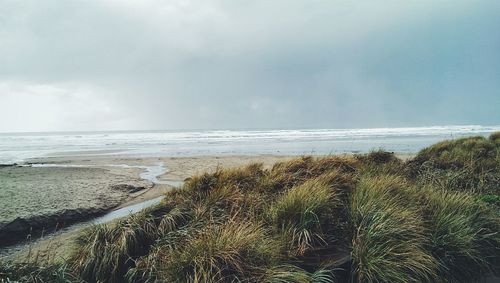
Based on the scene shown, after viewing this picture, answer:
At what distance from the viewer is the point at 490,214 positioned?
7.34 meters

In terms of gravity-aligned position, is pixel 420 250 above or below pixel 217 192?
below

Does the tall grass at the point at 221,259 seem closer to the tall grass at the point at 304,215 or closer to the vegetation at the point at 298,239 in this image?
the vegetation at the point at 298,239

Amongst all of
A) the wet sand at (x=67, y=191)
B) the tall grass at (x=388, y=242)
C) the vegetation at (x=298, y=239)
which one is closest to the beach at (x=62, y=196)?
the wet sand at (x=67, y=191)

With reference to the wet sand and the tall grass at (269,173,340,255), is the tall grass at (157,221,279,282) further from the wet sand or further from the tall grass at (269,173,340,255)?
the wet sand

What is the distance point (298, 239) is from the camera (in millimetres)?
5898

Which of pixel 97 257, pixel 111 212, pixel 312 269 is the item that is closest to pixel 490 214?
pixel 312 269

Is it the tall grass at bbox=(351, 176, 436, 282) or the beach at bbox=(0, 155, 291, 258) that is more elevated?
the tall grass at bbox=(351, 176, 436, 282)

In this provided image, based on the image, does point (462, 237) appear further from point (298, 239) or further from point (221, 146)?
point (221, 146)

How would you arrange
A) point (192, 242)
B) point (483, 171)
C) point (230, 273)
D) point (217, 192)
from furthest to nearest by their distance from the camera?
point (483, 171)
point (217, 192)
point (192, 242)
point (230, 273)

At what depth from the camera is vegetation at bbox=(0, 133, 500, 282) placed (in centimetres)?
500

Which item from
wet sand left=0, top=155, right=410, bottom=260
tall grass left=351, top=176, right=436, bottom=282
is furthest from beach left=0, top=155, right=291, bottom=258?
tall grass left=351, top=176, right=436, bottom=282

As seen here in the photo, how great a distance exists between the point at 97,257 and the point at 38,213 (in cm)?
541

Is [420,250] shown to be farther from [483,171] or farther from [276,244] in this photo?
[483,171]

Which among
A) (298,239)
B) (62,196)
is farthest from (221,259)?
(62,196)
